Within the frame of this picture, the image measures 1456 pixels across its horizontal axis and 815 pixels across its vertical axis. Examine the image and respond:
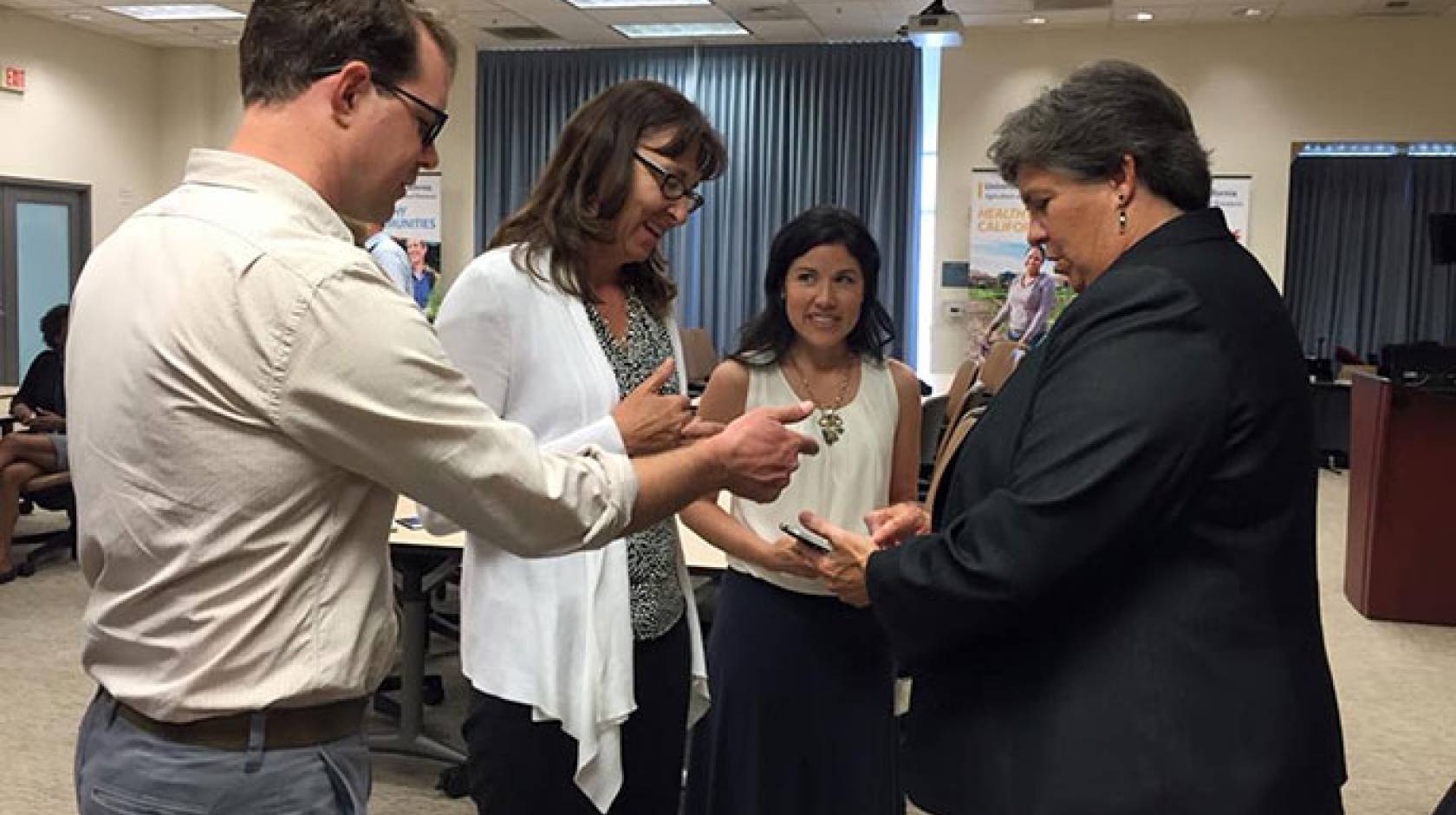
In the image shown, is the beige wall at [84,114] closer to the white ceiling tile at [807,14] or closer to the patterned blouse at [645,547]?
the white ceiling tile at [807,14]

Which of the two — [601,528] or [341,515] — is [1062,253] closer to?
[601,528]

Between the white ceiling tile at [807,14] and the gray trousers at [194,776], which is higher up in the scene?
the white ceiling tile at [807,14]

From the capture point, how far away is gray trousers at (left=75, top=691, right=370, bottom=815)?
3.72 feet

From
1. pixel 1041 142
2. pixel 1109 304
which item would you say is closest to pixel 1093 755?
pixel 1109 304

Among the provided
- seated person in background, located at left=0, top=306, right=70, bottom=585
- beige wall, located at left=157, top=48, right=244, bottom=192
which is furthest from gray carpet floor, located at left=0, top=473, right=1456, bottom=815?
beige wall, located at left=157, top=48, right=244, bottom=192

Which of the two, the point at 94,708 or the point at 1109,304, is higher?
the point at 1109,304

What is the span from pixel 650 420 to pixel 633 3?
8.31 meters

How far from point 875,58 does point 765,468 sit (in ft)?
31.8

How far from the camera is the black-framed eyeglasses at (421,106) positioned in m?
1.17

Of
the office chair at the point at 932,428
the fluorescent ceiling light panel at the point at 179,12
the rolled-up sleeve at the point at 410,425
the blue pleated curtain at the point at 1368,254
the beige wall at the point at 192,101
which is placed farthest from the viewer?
the blue pleated curtain at the point at 1368,254

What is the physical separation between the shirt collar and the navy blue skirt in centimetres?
128

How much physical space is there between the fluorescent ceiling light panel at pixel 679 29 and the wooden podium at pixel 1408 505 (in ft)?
21.0

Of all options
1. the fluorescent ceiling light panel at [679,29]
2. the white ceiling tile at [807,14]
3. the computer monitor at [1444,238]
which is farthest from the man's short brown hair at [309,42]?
the fluorescent ceiling light panel at [679,29]

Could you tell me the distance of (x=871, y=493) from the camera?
7.63 ft
